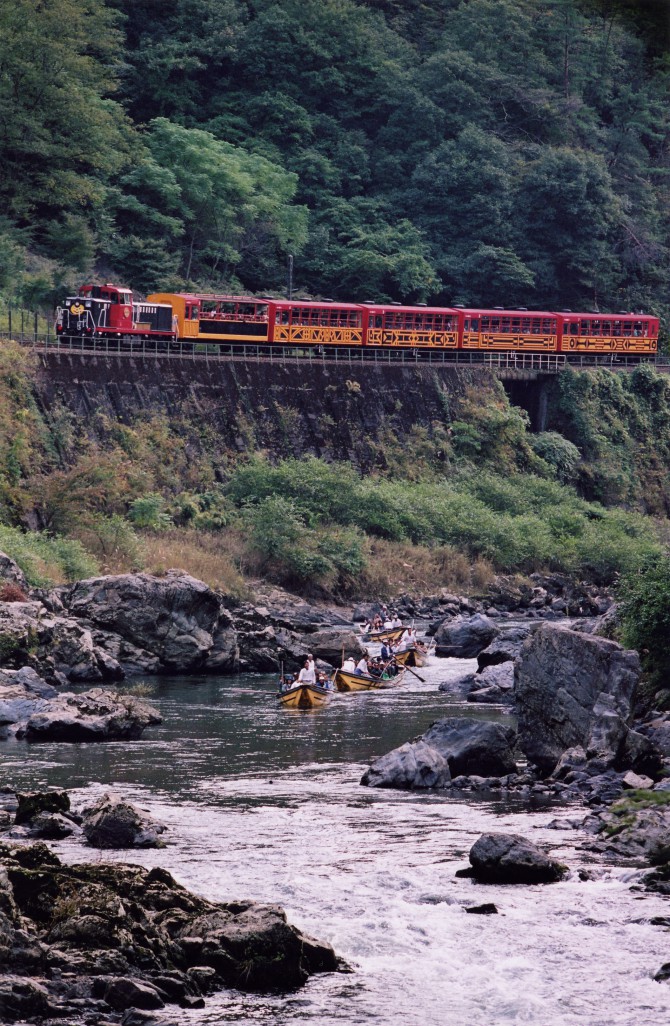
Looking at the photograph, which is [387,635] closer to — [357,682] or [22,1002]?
[357,682]

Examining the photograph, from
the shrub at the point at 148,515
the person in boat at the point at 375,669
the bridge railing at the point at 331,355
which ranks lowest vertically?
the person in boat at the point at 375,669

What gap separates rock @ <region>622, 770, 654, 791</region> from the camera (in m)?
24.7

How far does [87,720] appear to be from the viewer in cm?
3073

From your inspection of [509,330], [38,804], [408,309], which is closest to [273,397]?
[408,309]

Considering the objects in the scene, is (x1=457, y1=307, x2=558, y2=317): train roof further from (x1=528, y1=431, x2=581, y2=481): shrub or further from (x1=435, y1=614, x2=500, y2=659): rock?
(x1=435, y1=614, x2=500, y2=659): rock

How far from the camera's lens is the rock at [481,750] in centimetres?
2727

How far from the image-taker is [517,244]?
284 feet

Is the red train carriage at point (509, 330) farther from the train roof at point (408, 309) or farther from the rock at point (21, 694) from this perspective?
the rock at point (21, 694)

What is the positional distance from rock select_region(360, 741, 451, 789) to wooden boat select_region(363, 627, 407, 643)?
16090 millimetres

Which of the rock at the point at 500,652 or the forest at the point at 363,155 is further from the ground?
the forest at the point at 363,155

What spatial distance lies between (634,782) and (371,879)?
593cm

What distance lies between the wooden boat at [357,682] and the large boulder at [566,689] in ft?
36.9

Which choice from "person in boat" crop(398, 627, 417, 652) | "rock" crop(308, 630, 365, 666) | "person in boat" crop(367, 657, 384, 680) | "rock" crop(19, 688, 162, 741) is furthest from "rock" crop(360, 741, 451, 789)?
"person in boat" crop(398, 627, 417, 652)

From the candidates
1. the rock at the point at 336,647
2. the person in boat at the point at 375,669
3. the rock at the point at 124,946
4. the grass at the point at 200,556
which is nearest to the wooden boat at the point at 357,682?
the person in boat at the point at 375,669
